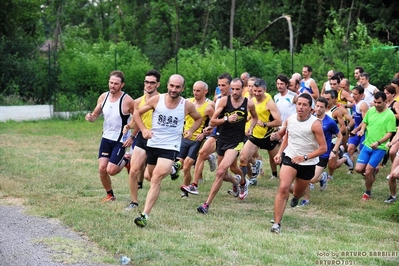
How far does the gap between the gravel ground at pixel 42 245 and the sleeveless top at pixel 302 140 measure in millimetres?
3042

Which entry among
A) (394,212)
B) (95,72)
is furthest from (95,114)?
(95,72)

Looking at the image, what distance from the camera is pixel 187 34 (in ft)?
147

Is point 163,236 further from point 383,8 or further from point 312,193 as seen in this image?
point 383,8

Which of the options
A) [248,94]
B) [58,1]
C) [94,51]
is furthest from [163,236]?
[58,1]

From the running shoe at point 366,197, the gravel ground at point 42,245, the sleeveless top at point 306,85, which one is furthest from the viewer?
the sleeveless top at point 306,85

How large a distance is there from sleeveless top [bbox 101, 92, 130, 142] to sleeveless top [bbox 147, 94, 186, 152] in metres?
1.47

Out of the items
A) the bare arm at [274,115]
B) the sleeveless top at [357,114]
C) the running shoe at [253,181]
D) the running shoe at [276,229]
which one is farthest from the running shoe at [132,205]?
the sleeveless top at [357,114]

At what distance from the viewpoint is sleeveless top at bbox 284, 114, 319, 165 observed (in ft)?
34.6

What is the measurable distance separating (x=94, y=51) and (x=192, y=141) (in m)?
17.2

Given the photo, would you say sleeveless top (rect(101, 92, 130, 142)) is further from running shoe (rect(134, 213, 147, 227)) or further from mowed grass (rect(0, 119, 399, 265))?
running shoe (rect(134, 213, 147, 227))

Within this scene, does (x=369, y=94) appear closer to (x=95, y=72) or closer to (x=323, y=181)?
(x=323, y=181)

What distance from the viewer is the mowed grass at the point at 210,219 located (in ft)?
28.6

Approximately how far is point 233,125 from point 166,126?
203cm

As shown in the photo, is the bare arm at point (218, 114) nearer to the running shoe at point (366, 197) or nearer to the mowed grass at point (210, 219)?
the mowed grass at point (210, 219)
